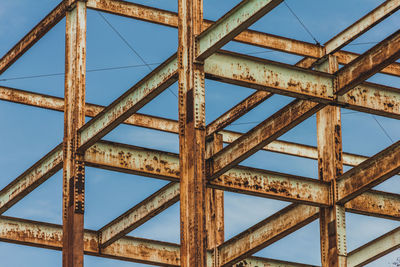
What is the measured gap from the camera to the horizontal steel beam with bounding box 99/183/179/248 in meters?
27.2

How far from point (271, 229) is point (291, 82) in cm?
484

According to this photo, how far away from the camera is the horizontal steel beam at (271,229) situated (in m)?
26.0

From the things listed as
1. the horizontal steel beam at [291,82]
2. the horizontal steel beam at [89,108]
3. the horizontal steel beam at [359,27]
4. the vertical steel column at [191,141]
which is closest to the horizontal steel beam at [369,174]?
the horizontal steel beam at [291,82]

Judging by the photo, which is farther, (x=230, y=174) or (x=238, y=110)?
(x=238, y=110)

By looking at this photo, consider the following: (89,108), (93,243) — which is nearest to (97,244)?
(93,243)

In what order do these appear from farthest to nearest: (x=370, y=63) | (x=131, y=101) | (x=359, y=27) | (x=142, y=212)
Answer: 1. (x=142, y=212)
2. (x=359, y=27)
3. (x=131, y=101)
4. (x=370, y=63)

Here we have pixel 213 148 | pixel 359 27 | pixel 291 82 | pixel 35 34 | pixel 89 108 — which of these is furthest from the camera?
pixel 89 108

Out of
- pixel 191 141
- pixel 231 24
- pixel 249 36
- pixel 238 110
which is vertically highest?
pixel 249 36

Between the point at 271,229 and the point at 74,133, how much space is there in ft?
16.6

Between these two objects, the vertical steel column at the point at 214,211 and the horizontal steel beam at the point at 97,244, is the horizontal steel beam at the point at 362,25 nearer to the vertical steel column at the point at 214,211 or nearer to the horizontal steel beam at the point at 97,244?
the vertical steel column at the point at 214,211

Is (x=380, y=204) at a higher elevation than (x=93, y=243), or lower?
higher

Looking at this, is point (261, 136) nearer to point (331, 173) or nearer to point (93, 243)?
point (331, 173)

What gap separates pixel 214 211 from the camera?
2991 centimetres

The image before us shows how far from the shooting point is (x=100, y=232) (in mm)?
28797
